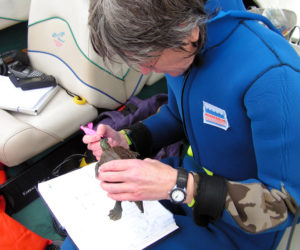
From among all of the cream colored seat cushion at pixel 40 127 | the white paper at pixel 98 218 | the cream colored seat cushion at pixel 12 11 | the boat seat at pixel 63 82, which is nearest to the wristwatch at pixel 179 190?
the white paper at pixel 98 218

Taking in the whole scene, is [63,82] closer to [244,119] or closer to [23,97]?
[23,97]

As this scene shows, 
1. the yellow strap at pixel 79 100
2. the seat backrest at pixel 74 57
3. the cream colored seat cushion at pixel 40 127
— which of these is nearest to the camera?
the cream colored seat cushion at pixel 40 127

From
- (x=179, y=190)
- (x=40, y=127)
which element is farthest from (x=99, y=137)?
(x=40, y=127)

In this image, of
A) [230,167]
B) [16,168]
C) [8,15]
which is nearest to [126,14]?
[230,167]

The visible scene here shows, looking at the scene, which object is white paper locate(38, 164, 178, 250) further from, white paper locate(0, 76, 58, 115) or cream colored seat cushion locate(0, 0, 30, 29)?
cream colored seat cushion locate(0, 0, 30, 29)

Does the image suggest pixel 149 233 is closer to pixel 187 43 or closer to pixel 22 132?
pixel 187 43

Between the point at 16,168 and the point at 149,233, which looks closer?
the point at 149,233

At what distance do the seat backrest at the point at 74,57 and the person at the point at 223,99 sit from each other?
30.9 inches

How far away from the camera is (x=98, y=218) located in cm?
92

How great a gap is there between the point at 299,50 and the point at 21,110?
4.77ft

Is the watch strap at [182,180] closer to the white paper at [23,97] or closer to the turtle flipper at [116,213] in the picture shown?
the turtle flipper at [116,213]

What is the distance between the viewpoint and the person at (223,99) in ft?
2.02

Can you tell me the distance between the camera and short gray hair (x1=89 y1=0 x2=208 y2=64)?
1.88ft

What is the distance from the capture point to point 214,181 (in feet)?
2.20
